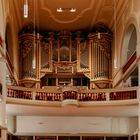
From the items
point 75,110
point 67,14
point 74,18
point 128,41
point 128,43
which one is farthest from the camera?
point 74,18

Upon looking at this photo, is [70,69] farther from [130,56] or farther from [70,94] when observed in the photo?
[130,56]

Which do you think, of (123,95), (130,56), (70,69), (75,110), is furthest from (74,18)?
(123,95)

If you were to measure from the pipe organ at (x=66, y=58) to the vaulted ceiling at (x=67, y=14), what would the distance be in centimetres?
38

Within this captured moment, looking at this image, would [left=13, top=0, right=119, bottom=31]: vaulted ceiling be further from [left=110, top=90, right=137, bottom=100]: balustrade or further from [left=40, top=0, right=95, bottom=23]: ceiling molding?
[left=110, top=90, right=137, bottom=100]: balustrade

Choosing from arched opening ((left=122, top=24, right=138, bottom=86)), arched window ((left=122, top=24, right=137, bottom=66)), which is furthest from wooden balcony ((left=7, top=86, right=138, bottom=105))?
arched window ((left=122, top=24, right=137, bottom=66))

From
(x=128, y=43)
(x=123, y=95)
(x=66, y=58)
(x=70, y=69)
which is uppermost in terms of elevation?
(x=128, y=43)

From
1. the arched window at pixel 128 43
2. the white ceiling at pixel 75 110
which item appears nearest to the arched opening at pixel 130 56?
the arched window at pixel 128 43

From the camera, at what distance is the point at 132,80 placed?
1714cm

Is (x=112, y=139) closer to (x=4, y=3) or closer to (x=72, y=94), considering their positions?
(x=72, y=94)

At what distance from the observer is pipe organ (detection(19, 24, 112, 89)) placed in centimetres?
1927

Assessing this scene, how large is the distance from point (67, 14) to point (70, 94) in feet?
13.7

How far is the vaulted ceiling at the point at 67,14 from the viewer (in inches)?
686

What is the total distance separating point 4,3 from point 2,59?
214 centimetres

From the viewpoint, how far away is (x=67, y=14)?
1877cm
